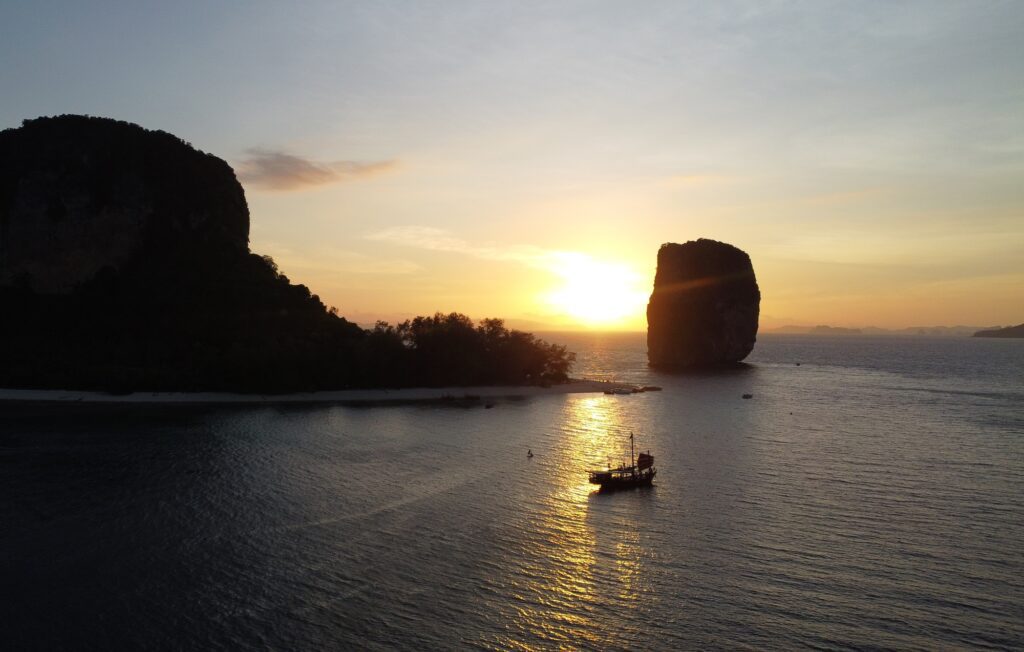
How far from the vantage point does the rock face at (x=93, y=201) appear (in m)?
136

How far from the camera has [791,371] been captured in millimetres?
190500

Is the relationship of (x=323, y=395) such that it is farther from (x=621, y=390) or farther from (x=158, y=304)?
(x=621, y=390)

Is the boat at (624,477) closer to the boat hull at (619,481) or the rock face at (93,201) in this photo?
the boat hull at (619,481)

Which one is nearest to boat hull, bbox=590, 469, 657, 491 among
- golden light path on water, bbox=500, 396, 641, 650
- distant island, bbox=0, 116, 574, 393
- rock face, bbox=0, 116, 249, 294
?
golden light path on water, bbox=500, 396, 641, 650

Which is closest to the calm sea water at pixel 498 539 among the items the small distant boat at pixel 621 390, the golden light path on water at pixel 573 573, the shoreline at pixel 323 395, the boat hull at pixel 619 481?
the golden light path on water at pixel 573 573

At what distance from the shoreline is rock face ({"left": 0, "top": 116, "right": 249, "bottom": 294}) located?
137 feet

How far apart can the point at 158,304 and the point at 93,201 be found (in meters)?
27.1

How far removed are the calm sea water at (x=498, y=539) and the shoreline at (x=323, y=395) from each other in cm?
2196

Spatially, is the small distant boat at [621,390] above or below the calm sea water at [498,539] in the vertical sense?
above

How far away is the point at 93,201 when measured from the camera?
139 metres

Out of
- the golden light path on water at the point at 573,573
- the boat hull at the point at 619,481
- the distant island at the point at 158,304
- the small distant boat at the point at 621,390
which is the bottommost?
the golden light path on water at the point at 573,573

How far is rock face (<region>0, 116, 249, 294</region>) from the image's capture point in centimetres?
13575

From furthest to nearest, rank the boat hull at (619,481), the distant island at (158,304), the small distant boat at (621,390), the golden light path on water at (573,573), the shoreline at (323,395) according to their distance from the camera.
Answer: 1. the small distant boat at (621,390)
2. the distant island at (158,304)
3. the shoreline at (323,395)
4. the boat hull at (619,481)
5. the golden light path on water at (573,573)

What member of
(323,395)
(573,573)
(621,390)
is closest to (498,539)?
(573,573)
